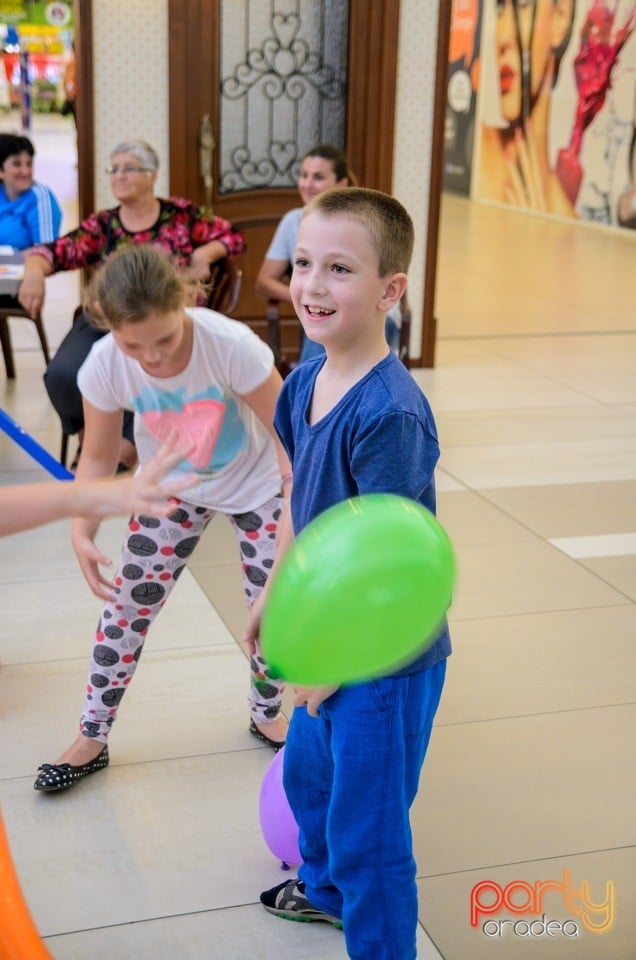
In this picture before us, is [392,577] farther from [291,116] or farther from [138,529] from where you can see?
[291,116]

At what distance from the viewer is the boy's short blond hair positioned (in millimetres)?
1684

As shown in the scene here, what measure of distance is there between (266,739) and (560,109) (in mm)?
12249

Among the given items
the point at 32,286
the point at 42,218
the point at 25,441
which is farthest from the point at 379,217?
the point at 42,218

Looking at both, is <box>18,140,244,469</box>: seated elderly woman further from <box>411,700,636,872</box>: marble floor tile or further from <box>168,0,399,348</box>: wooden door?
<box>411,700,636,872</box>: marble floor tile

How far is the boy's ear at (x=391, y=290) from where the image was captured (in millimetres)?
1715

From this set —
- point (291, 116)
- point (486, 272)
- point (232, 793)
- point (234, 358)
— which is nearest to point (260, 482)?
point (234, 358)

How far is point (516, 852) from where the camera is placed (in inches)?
91.4

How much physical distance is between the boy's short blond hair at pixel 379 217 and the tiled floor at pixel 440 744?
4.16ft

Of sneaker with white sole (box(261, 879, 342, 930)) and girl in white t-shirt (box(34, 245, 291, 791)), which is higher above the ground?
girl in white t-shirt (box(34, 245, 291, 791))

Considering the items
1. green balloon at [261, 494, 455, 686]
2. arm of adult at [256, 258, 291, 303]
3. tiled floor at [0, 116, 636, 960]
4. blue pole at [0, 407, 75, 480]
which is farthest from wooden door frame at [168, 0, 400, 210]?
green balloon at [261, 494, 455, 686]

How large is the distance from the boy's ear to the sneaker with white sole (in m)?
1.14

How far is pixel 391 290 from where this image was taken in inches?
68.1

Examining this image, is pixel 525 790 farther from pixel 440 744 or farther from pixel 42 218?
pixel 42 218

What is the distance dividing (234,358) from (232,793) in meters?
1.00
